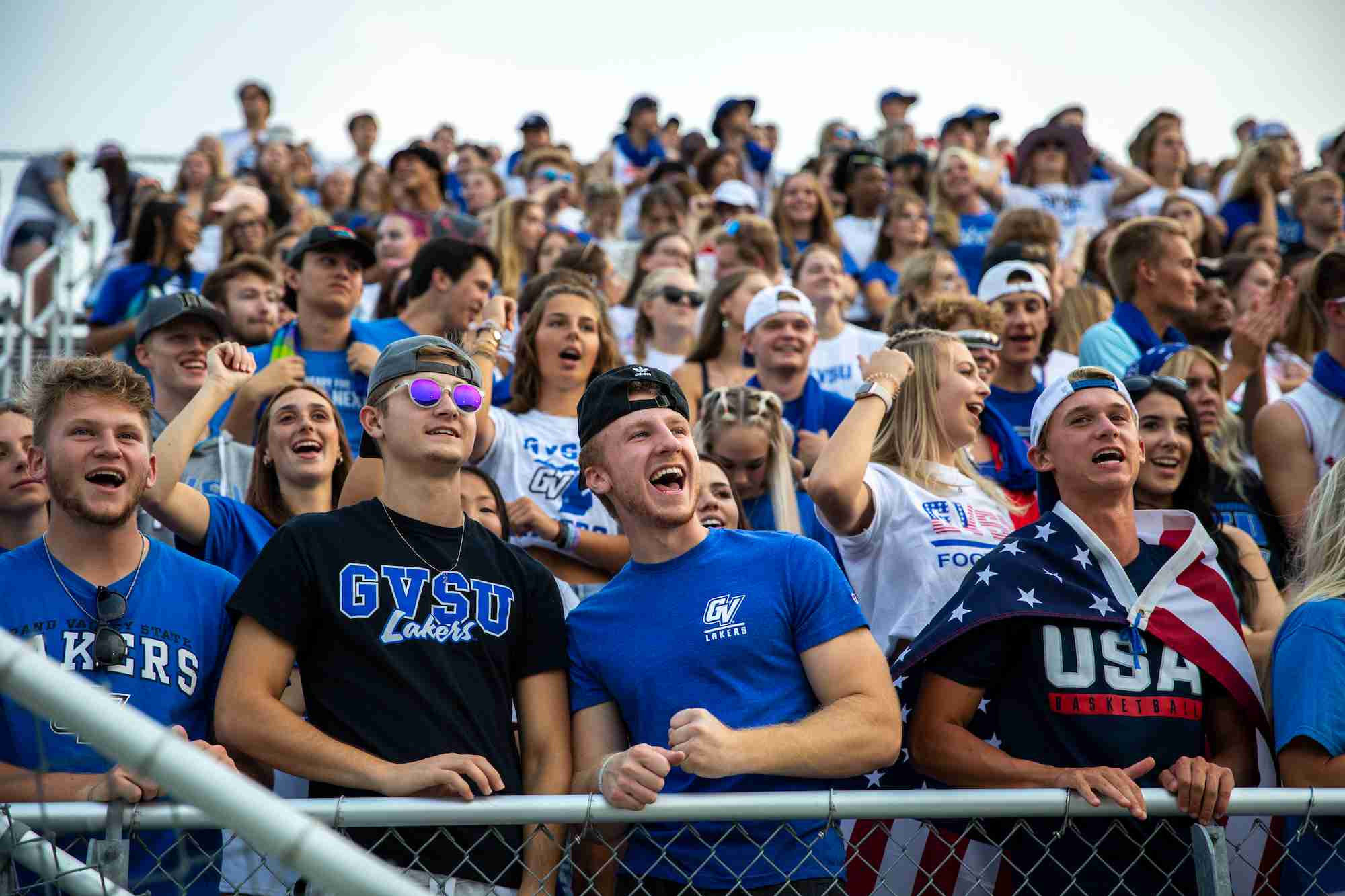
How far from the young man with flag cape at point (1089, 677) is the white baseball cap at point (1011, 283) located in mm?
2955

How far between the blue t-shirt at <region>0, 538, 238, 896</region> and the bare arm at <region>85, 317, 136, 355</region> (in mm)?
5083

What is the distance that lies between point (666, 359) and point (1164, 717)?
4859 mm

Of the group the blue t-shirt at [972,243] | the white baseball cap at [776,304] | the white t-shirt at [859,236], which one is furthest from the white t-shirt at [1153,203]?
the white baseball cap at [776,304]

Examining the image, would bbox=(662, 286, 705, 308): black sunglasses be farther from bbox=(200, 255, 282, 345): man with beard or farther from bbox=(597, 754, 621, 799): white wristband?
bbox=(597, 754, 621, 799): white wristband

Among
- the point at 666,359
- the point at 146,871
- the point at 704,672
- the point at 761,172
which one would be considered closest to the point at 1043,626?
the point at 704,672

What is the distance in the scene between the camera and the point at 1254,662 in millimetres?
4312

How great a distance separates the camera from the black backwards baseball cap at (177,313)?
5.92m

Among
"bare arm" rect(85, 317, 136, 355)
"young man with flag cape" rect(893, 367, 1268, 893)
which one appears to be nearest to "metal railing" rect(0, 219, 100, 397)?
"bare arm" rect(85, 317, 136, 355)

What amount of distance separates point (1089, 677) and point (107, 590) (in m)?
2.67

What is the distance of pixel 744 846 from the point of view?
3455mm

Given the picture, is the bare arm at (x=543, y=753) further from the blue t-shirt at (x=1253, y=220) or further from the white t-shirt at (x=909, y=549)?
the blue t-shirt at (x=1253, y=220)

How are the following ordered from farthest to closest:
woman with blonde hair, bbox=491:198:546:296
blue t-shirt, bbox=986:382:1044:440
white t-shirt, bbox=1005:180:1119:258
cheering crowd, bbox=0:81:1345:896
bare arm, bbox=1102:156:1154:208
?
bare arm, bbox=1102:156:1154:208 < white t-shirt, bbox=1005:180:1119:258 < woman with blonde hair, bbox=491:198:546:296 < blue t-shirt, bbox=986:382:1044:440 < cheering crowd, bbox=0:81:1345:896

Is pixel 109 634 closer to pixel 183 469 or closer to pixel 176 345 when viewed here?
pixel 183 469

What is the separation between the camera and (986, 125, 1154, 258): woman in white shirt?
12.1 metres
